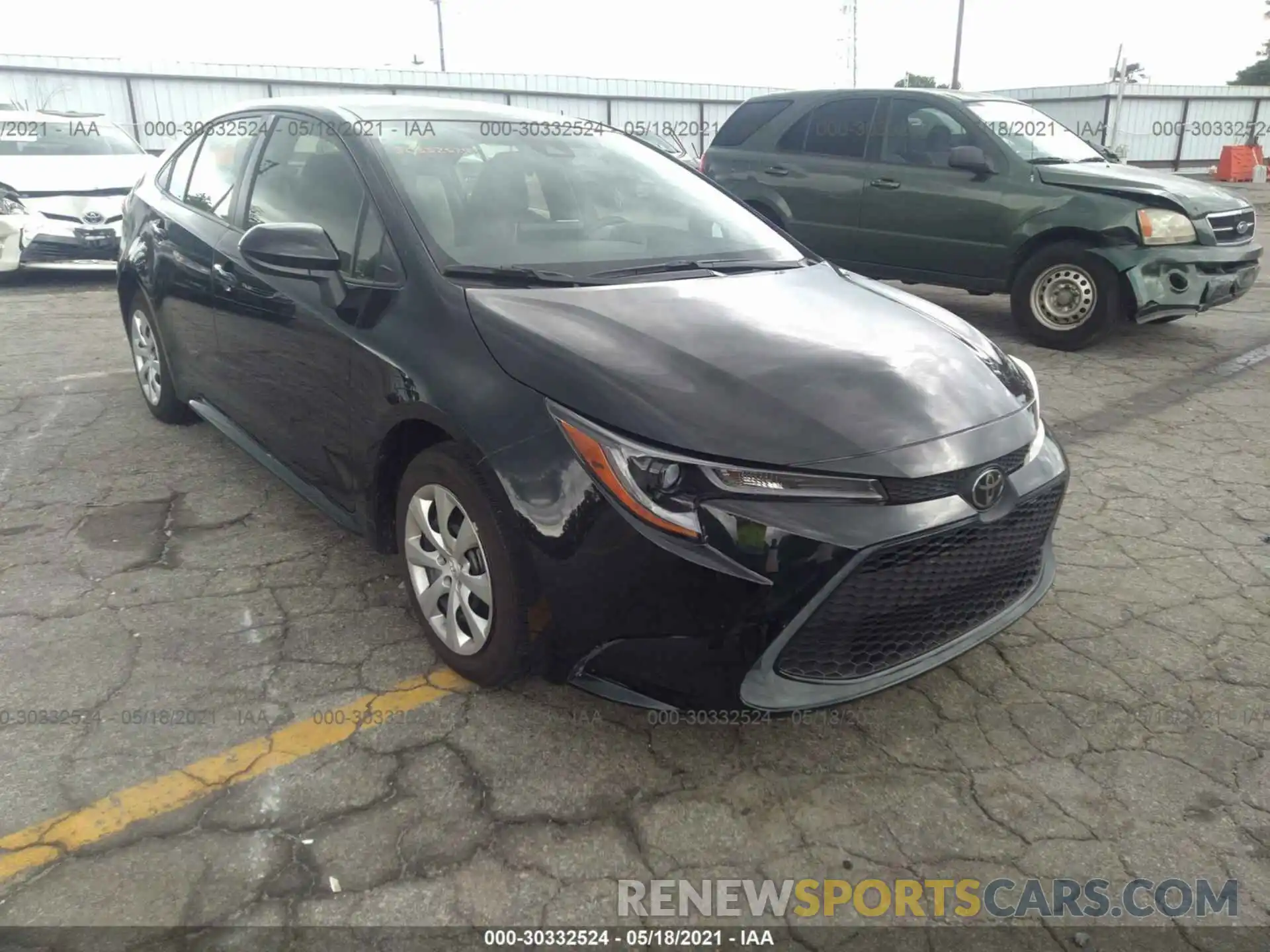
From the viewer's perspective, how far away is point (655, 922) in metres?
1.97

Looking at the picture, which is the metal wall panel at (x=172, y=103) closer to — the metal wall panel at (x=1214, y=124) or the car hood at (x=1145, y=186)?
the car hood at (x=1145, y=186)

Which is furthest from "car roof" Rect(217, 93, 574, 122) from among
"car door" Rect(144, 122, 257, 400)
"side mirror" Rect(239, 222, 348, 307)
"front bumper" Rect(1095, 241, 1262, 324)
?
"front bumper" Rect(1095, 241, 1262, 324)

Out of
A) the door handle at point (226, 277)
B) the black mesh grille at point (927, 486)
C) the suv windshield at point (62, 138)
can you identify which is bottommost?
the black mesh grille at point (927, 486)

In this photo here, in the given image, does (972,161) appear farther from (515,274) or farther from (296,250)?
(296,250)

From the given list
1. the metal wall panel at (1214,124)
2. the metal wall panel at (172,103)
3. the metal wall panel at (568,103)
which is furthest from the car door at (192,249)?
the metal wall panel at (1214,124)

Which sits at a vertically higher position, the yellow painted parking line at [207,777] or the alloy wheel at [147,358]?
the alloy wheel at [147,358]

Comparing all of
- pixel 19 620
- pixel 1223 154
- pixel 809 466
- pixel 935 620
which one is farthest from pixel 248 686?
pixel 1223 154

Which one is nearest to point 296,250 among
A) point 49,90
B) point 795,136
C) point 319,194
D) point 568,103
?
point 319,194

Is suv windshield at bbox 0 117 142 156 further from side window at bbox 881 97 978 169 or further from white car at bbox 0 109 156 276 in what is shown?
side window at bbox 881 97 978 169

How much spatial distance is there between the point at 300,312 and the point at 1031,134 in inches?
233

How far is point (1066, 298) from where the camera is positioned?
6.46 metres

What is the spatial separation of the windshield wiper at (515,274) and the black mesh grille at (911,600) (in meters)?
1.21

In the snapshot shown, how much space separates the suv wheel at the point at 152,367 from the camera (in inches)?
174

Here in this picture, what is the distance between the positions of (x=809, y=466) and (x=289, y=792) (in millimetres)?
1479
